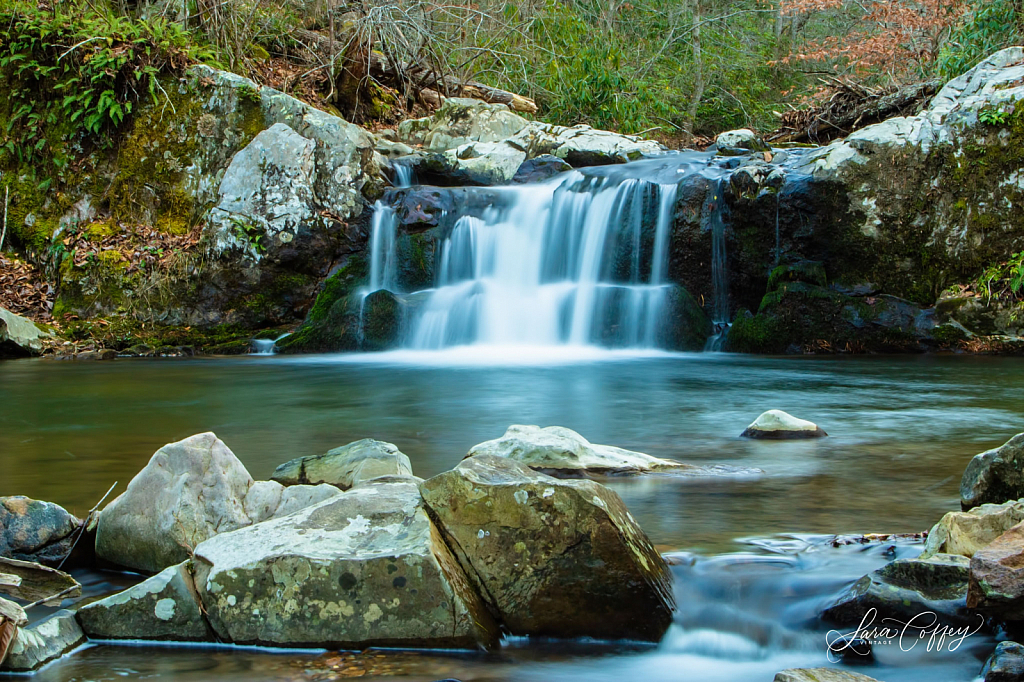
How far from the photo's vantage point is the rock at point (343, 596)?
2.29 meters

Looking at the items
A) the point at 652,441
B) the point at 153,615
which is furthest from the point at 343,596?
the point at 652,441

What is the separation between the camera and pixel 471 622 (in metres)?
2.30

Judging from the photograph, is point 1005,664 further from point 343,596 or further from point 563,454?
point 563,454

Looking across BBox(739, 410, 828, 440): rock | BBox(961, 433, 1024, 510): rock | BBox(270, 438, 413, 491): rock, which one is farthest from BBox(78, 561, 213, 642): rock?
BBox(739, 410, 828, 440): rock

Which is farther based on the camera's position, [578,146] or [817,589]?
[578,146]

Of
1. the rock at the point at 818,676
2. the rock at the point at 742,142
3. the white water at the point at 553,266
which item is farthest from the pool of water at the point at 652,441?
the rock at the point at 742,142

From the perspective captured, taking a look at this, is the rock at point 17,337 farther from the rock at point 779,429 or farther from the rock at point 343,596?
the rock at point 343,596

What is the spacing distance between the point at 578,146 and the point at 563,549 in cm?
1257

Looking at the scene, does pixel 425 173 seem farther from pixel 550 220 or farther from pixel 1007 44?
pixel 1007 44

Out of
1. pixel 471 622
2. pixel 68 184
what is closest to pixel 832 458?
pixel 471 622

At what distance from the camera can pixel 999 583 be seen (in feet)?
7.04

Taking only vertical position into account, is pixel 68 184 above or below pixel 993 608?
above

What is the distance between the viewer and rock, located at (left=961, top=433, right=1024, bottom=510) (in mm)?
3088

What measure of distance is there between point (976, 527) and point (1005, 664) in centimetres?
62
